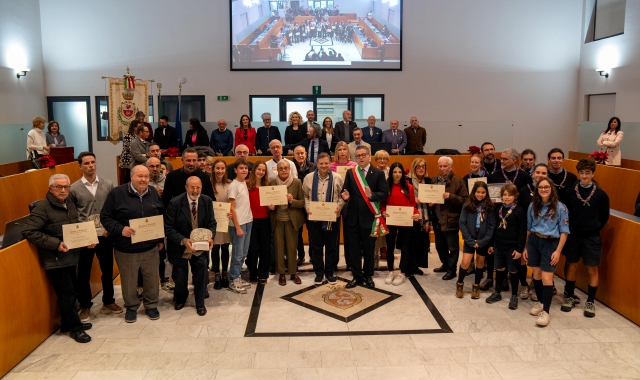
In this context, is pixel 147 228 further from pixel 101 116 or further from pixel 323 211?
pixel 101 116

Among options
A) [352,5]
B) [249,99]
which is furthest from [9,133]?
[352,5]

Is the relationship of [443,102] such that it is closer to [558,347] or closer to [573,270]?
[573,270]

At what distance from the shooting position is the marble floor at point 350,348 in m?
4.06

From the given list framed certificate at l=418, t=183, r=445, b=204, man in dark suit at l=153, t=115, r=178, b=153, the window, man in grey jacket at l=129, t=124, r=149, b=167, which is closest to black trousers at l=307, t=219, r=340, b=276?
framed certificate at l=418, t=183, r=445, b=204

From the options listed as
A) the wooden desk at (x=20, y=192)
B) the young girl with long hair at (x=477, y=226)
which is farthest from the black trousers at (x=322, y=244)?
the wooden desk at (x=20, y=192)

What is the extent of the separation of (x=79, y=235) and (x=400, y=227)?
3.67 metres

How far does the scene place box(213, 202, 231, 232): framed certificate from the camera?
17.7 feet

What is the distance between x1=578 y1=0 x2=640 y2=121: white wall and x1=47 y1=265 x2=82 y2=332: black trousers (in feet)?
37.5

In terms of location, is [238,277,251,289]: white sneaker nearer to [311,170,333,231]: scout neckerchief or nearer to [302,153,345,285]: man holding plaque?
[302,153,345,285]: man holding plaque

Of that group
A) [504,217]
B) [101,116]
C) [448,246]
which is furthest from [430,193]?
[101,116]

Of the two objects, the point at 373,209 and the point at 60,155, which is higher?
the point at 60,155

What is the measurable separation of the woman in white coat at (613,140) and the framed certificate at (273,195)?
678cm

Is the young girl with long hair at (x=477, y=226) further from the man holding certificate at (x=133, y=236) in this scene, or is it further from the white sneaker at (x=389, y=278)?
the man holding certificate at (x=133, y=236)

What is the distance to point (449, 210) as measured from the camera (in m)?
6.07
